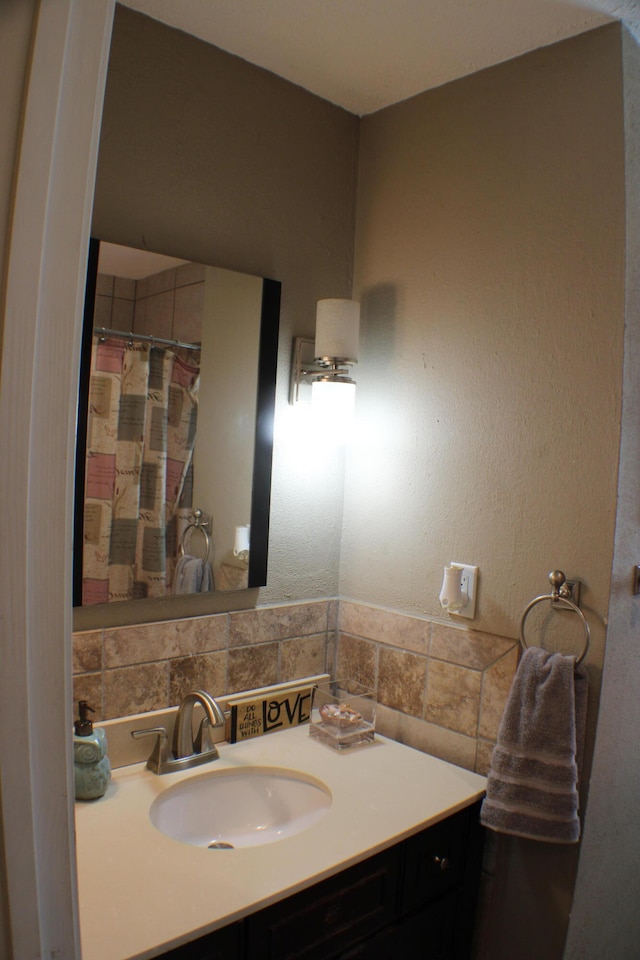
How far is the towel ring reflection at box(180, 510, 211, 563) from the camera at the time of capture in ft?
5.18

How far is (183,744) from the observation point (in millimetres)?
1504

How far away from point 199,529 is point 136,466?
214 mm

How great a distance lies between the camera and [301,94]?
69.6 inches

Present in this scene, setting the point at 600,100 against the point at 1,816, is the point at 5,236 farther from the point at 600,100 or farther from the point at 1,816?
the point at 600,100

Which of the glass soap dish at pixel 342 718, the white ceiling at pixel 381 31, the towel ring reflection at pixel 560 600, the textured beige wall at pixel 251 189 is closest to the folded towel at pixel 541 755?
the towel ring reflection at pixel 560 600

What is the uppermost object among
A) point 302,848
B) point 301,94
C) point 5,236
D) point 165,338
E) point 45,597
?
point 301,94

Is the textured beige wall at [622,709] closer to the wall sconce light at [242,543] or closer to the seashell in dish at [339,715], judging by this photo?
the seashell in dish at [339,715]

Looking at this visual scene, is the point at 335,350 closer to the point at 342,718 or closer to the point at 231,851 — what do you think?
the point at 342,718

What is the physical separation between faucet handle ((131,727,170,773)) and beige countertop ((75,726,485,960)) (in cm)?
2

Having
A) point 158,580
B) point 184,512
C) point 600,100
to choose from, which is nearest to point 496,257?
point 600,100

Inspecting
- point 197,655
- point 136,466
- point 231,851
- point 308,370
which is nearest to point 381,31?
point 308,370

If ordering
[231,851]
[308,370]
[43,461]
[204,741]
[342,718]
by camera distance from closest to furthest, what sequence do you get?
[43,461], [231,851], [204,741], [342,718], [308,370]

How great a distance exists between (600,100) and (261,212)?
780mm

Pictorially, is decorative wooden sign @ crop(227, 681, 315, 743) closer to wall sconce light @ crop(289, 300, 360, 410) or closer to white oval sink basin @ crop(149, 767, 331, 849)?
white oval sink basin @ crop(149, 767, 331, 849)
